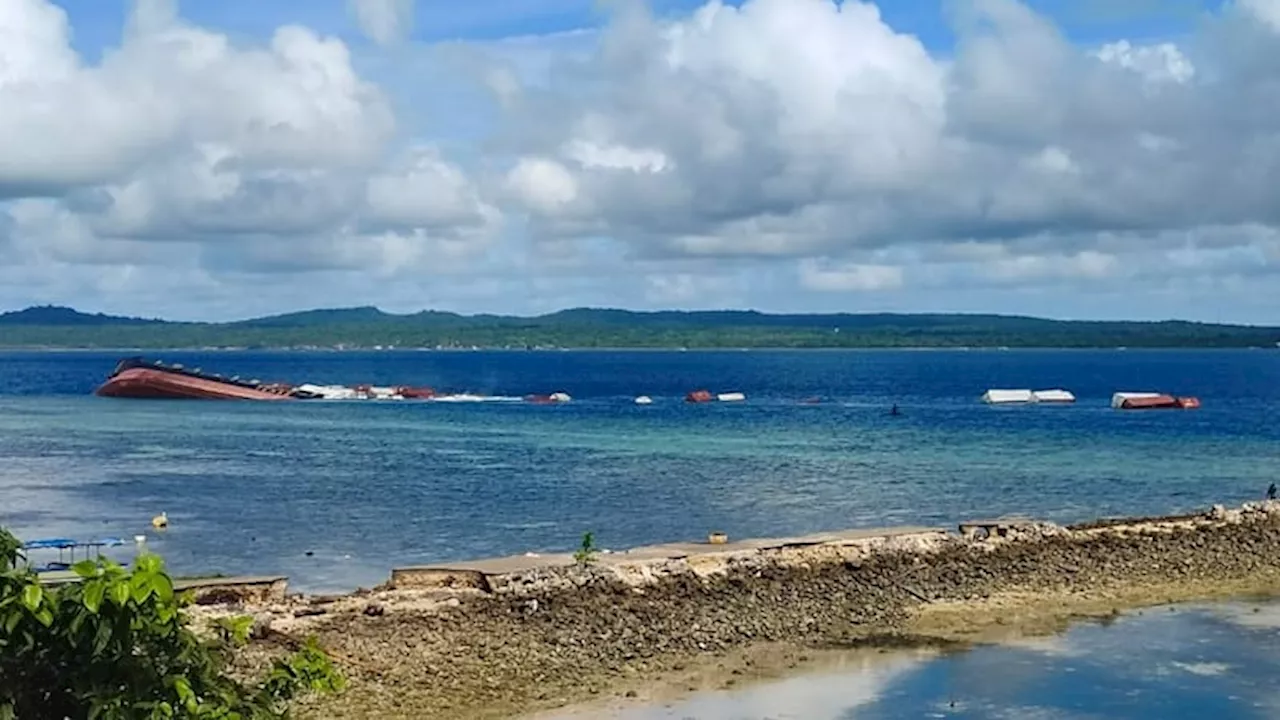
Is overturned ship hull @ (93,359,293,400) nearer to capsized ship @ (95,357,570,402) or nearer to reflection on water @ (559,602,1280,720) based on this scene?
capsized ship @ (95,357,570,402)

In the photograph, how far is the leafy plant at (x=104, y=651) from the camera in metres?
5.42

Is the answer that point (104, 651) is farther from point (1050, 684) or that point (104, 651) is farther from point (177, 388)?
point (177, 388)

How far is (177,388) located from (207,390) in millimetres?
3091

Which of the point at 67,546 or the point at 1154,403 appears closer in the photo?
the point at 67,546

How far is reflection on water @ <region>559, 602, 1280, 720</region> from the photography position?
20469 millimetres

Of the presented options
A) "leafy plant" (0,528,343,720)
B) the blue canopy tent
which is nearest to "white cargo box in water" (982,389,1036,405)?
the blue canopy tent

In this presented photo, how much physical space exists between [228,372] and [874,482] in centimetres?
15702

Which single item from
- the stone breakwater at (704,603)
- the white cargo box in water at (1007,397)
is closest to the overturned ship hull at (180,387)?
the white cargo box in water at (1007,397)

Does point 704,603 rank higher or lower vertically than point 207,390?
lower

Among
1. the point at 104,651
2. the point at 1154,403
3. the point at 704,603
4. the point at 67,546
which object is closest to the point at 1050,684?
the point at 704,603

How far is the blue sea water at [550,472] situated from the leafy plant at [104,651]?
84.9ft

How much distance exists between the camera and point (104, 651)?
5.60m

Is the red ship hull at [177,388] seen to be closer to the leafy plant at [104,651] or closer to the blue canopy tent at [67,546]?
the blue canopy tent at [67,546]

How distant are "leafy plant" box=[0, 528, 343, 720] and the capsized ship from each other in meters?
110
